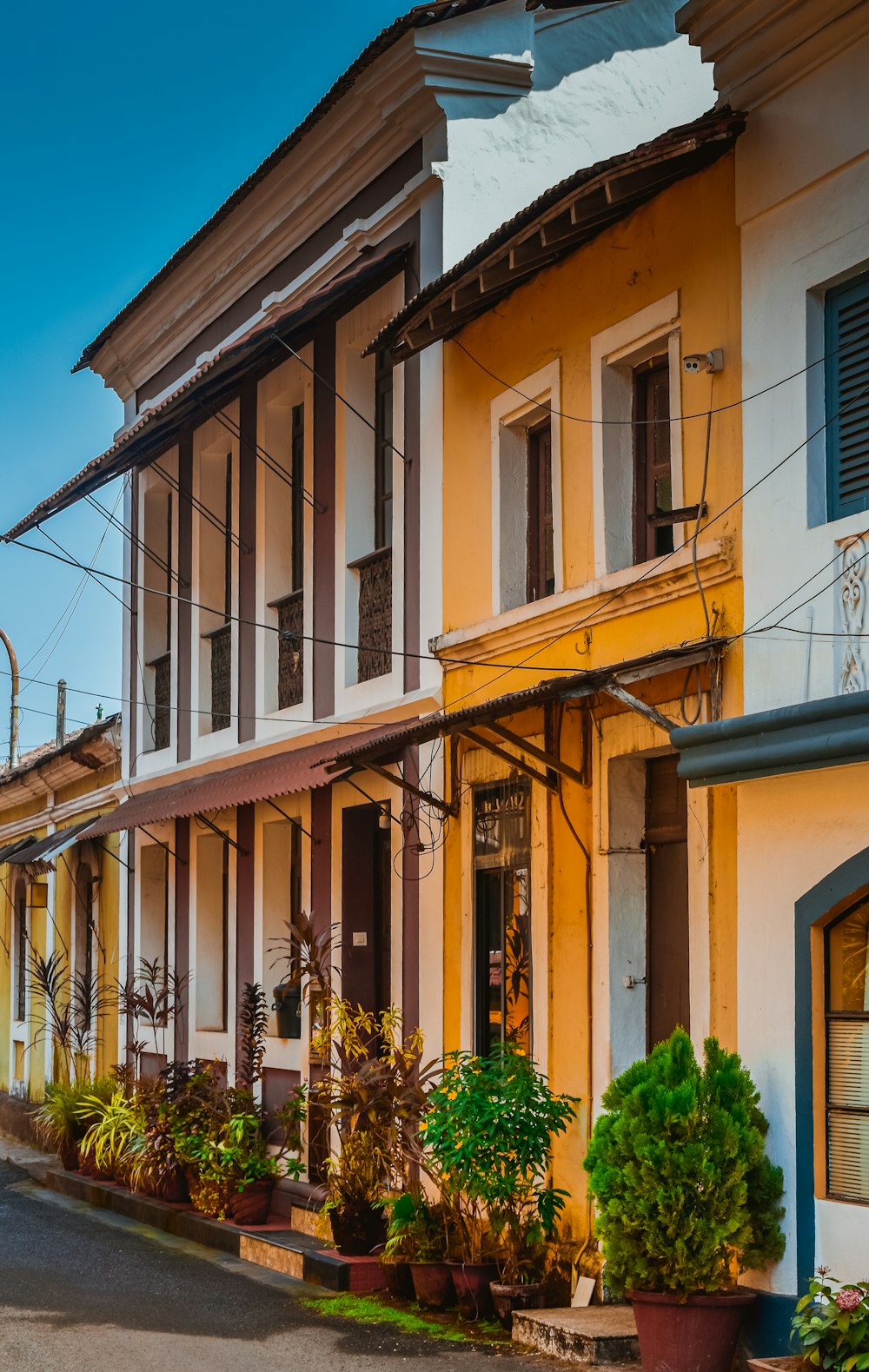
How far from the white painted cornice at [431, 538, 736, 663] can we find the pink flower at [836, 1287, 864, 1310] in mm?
3574

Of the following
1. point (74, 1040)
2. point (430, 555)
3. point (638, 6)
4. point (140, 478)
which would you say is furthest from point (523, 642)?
A: point (74, 1040)

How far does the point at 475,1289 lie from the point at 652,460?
490cm

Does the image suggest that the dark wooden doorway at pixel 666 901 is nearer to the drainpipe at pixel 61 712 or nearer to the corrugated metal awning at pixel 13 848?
the corrugated metal awning at pixel 13 848

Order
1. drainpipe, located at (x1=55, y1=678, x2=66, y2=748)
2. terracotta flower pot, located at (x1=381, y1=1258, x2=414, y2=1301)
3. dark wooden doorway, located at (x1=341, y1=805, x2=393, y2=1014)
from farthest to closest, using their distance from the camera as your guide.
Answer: drainpipe, located at (x1=55, y1=678, x2=66, y2=748) → dark wooden doorway, located at (x1=341, y1=805, x2=393, y2=1014) → terracotta flower pot, located at (x1=381, y1=1258, x2=414, y2=1301)

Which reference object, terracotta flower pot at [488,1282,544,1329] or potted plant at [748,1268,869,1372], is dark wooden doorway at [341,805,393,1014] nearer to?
terracotta flower pot at [488,1282,544,1329]

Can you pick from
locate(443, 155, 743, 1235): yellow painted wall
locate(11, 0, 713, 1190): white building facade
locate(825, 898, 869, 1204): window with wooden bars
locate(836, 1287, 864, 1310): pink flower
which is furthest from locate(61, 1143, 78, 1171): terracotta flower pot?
locate(836, 1287, 864, 1310): pink flower

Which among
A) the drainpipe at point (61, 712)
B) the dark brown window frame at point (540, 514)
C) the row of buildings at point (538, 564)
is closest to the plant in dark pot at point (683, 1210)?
the row of buildings at point (538, 564)

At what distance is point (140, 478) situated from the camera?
65.1ft

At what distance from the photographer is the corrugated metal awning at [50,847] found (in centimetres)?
1952

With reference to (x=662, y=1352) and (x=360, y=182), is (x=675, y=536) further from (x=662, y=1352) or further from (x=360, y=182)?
(x=360, y=182)

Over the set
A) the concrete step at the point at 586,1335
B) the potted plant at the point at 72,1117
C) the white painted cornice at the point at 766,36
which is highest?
the white painted cornice at the point at 766,36

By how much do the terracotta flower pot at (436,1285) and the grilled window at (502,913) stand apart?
4.86 feet

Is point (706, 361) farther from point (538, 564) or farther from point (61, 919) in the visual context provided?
point (61, 919)

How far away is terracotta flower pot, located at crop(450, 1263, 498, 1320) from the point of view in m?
10.6
